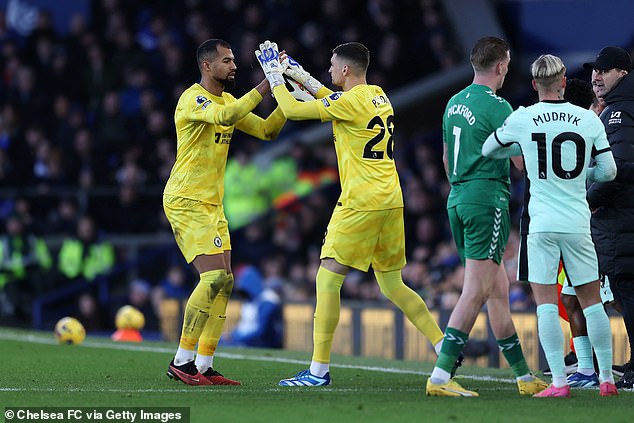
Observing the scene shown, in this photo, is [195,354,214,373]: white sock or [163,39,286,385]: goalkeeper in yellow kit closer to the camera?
[163,39,286,385]: goalkeeper in yellow kit

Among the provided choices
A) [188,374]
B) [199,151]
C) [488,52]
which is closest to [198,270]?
[188,374]

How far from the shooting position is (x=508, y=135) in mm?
7613

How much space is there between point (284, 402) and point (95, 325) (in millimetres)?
11028

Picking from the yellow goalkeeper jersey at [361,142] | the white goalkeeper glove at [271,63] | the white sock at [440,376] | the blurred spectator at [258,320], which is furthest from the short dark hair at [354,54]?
the blurred spectator at [258,320]

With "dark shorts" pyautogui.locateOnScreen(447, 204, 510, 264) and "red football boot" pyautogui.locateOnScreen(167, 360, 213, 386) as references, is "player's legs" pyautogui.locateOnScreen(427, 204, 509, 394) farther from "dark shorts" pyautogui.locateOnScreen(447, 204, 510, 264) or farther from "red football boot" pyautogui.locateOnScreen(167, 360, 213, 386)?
"red football boot" pyautogui.locateOnScreen(167, 360, 213, 386)

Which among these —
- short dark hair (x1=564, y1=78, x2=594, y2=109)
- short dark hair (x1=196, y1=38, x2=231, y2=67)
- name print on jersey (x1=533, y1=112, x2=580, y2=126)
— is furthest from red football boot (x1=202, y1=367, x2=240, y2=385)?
short dark hair (x1=564, y1=78, x2=594, y2=109)

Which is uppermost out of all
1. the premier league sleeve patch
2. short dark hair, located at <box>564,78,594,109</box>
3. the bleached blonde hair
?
short dark hair, located at <box>564,78,594,109</box>

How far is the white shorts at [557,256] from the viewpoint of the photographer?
7629mm

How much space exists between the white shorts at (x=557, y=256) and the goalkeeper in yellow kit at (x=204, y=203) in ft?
6.97

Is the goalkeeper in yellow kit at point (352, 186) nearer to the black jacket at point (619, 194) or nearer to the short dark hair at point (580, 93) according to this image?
the black jacket at point (619, 194)

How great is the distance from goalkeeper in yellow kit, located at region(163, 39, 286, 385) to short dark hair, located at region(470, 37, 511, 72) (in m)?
1.50

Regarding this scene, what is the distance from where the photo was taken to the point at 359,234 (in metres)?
8.47

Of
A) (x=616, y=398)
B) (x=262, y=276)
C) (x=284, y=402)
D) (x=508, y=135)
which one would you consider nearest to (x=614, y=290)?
(x=616, y=398)

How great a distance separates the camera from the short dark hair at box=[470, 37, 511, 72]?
26.0 ft
